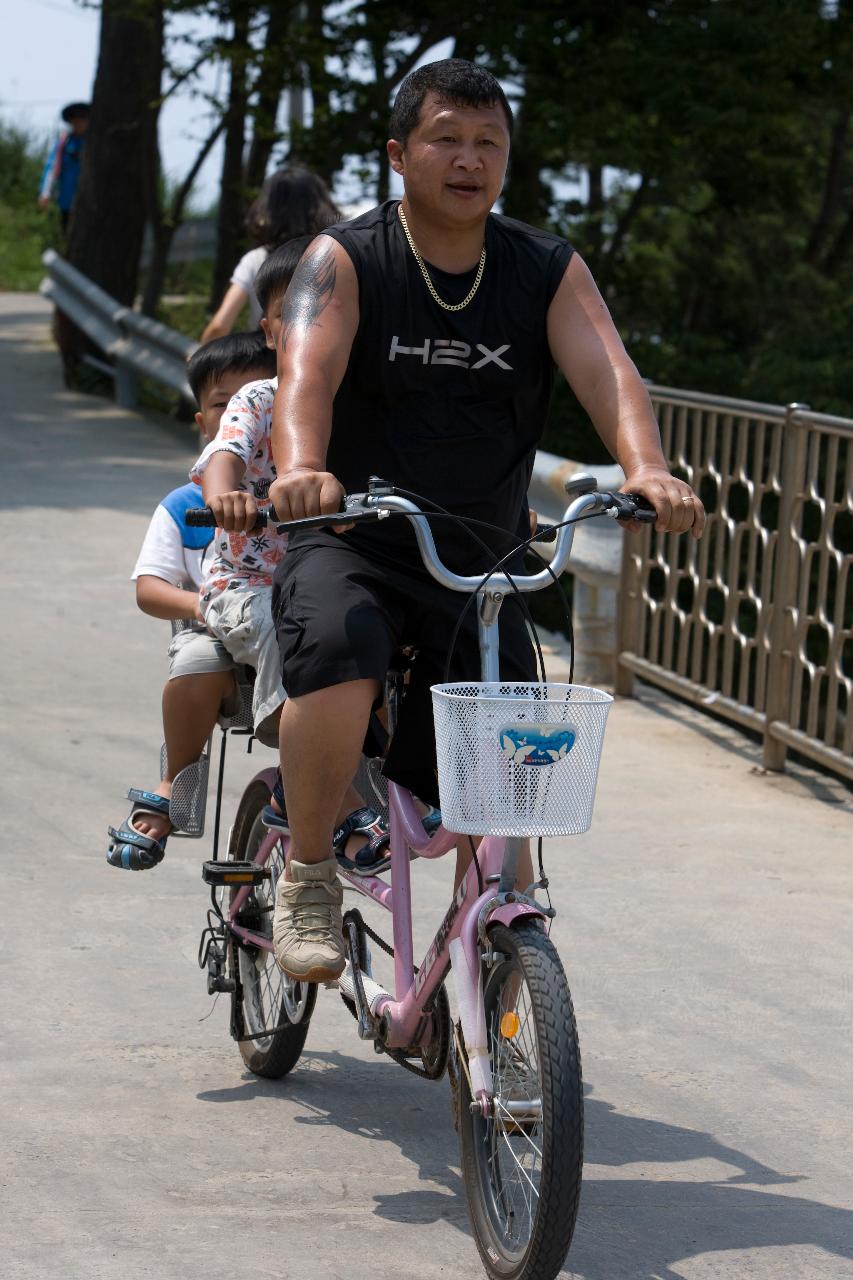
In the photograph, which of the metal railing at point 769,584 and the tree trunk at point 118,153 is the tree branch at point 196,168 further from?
the metal railing at point 769,584

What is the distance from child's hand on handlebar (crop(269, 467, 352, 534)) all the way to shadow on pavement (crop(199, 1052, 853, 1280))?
54.0 inches

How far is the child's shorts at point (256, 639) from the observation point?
Result: 12.9ft

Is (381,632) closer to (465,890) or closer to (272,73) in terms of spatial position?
(465,890)

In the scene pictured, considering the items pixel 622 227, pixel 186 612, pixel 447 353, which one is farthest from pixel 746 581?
pixel 622 227

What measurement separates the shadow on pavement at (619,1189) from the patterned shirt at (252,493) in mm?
1148

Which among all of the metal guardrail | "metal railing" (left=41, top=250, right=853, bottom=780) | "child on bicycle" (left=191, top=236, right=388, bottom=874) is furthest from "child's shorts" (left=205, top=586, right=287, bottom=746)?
the metal guardrail

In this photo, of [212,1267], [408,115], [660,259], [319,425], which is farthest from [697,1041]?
[660,259]

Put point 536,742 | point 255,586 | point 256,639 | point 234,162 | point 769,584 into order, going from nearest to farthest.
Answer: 1. point 536,742
2. point 256,639
3. point 255,586
4. point 769,584
5. point 234,162

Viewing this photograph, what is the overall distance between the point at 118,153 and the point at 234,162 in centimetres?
98

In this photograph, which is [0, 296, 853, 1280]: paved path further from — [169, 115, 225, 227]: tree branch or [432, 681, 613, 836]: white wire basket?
[169, 115, 225, 227]: tree branch

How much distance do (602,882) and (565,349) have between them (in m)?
2.44

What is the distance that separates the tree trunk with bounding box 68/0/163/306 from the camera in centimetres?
1501

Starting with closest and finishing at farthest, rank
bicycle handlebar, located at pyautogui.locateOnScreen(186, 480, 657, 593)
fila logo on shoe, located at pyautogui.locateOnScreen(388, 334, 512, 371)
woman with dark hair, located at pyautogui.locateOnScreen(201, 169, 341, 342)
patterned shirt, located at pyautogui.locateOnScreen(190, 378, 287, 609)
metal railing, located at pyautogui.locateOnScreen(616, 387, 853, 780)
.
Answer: bicycle handlebar, located at pyautogui.locateOnScreen(186, 480, 657, 593) < fila logo on shoe, located at pyautogui.locateOnScreen(388, 334, 512, 371) < patterned shirt, located at pyautogui.locateOnScreen(190, 378, 287, 609) < metal railing, located at pyautogui.locateOnScreen(616, 387, 853, 780) < woman with dark hair, located at pyautogui.locateOnScreen(201, 169, 341, 342)

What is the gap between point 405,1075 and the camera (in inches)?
173
